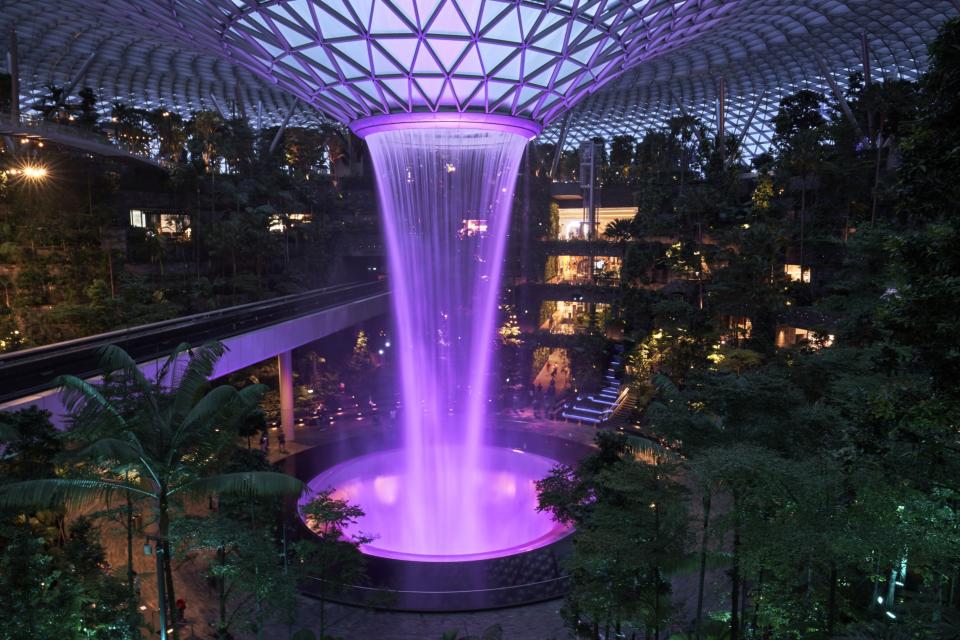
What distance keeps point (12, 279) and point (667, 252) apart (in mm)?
37758

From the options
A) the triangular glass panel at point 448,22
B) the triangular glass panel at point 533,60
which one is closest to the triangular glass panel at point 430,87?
the triangular glass panel at point 448,22

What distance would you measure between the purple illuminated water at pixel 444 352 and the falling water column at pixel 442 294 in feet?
0.23

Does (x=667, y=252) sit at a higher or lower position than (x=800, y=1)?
lower

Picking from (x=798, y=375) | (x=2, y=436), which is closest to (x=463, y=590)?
(x=2, y=436)

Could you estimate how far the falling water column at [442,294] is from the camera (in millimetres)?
25373

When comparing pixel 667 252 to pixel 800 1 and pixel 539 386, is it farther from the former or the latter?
pixel 800 1

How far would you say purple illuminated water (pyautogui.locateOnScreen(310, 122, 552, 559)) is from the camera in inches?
906

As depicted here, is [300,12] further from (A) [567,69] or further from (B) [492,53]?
(A) [567,69]

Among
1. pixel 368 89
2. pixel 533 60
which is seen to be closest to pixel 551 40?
pixel 533 60

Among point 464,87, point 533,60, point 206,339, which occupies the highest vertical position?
point 533,60

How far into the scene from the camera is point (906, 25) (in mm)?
42250

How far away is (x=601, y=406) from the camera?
126ft

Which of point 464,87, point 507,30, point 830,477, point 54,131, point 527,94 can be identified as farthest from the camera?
point 54,131

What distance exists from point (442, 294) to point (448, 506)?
16479 millimetres
